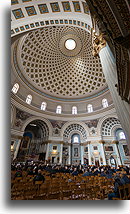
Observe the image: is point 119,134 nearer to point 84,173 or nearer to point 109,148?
point 109,148

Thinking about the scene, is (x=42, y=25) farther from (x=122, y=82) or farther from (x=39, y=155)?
(x=39, y=155)

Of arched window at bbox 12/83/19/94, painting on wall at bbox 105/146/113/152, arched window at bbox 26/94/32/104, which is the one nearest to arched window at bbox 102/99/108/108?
painting on wall at bbox 105/146/113/152

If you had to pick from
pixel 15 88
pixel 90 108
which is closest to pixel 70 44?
pixel 90 108

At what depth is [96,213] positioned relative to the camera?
2.63 m

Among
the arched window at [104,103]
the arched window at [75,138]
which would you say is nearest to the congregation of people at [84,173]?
the arched window at [75,138]

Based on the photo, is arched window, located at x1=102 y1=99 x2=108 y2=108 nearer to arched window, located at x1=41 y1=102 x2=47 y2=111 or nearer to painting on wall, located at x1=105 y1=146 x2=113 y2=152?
painting on wall, located at x1=105 y1=146 x2=113 y2=152

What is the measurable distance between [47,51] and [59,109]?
11.8 m

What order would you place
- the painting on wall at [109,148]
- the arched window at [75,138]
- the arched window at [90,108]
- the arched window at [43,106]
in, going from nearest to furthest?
the painting on wall at [109,148], the arched window at [43,106], the arched window at [90,108], the arched window at [75,138]

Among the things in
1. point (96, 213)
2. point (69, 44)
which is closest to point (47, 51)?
point (69, 44)

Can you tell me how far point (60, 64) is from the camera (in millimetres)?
22469

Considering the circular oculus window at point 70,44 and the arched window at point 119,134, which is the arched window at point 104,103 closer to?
the arched window at point 119,134

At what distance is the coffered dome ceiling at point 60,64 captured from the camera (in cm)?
1820

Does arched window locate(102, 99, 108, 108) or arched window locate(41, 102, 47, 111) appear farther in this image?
arched window locate(41, 102, 47, 111)

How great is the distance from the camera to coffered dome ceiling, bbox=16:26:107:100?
18.2 meters
